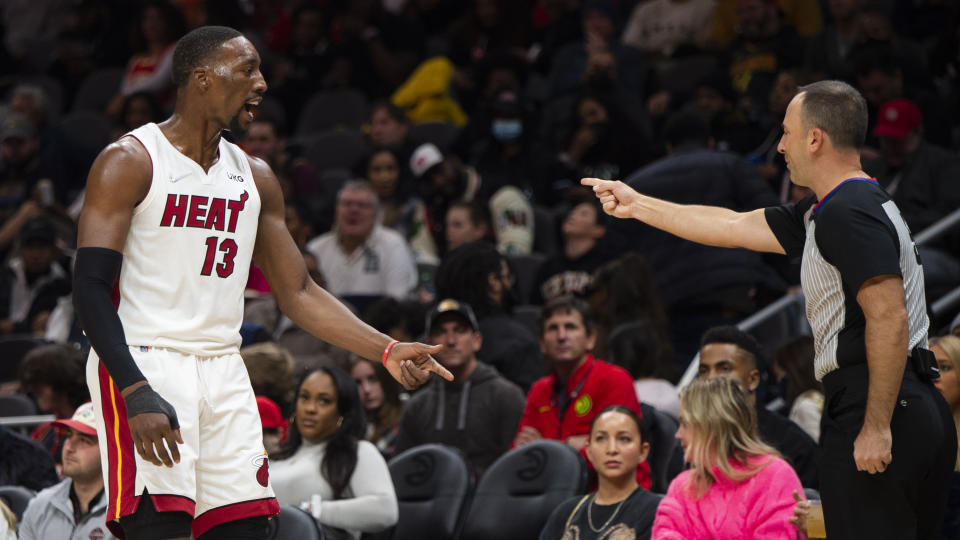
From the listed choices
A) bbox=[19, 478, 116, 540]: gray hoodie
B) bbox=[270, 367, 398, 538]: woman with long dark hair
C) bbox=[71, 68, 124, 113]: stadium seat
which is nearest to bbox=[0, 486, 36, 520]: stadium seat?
bbox=[19, 478, 116, 540]: gray hoodie

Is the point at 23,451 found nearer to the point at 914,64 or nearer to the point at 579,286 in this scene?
the point at 579,286

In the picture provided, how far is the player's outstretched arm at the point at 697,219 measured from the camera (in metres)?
3.94

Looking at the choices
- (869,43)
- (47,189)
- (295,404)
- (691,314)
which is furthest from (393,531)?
(47,189)

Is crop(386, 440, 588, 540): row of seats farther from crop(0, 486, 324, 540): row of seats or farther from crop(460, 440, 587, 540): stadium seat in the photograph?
crop(0, 486, 324, 540): row of seats

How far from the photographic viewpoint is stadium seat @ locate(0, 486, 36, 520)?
589 centimetres

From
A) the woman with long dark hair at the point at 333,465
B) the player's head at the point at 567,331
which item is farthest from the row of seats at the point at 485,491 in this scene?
the player's head at the point at 567,331

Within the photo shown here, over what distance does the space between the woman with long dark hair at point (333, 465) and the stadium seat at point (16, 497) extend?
3.75 feet

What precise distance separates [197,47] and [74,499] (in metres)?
2.98

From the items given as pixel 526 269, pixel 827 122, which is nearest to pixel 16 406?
pixel 526 269

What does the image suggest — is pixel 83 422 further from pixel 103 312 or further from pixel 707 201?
pixel 707 201

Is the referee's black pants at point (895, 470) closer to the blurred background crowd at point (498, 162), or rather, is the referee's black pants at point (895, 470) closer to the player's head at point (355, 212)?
the blurred background crowd at point (498, 162)

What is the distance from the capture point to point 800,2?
37.2 feet

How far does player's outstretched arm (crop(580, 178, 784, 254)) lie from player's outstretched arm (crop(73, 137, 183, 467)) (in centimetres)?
140

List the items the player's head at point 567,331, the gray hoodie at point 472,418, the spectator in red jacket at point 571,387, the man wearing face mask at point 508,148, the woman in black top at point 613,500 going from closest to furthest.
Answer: the woman in black top at point 613,500
the spectator in red jacket at point 571,387
the player's head at point 567,331
the gray hoodie at point 472,418
the man wearing face mask at point 508,148
